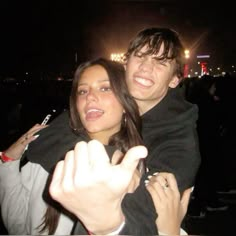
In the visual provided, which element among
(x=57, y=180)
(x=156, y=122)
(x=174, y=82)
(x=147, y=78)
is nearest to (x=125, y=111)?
(x=156, y=122)

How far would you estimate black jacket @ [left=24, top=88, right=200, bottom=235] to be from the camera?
1.81m

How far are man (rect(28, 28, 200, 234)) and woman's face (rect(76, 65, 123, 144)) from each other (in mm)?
169

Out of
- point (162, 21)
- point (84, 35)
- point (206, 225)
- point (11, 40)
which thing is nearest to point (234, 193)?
point (206, 225)

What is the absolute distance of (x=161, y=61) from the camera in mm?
2402

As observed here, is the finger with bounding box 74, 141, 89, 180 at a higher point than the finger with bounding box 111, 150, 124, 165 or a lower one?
higher

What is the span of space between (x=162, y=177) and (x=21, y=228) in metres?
1.04

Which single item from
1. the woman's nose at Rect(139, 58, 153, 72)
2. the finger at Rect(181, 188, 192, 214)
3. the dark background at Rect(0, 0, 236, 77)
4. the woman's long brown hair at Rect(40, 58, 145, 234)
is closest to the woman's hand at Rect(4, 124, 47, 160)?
the woman's long brown hair at Rect(40, 58, 145, 234)

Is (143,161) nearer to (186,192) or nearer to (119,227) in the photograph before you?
(186,192)

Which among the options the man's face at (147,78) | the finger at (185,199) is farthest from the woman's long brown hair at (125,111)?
the finger at (185,199)

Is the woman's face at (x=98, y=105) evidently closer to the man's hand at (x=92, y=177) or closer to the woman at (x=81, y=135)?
the woman at (x=81, y=135)

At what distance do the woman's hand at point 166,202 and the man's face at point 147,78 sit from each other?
A: 86 cm

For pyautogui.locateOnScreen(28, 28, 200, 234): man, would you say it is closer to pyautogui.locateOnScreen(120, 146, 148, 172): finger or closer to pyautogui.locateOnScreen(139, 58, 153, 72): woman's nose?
pyautogui.locateOnScreen(139, 58, 153, 72): woman's nose

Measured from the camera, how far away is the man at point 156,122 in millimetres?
1793

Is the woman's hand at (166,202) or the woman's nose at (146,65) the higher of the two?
the woman's nose at (146,65)
